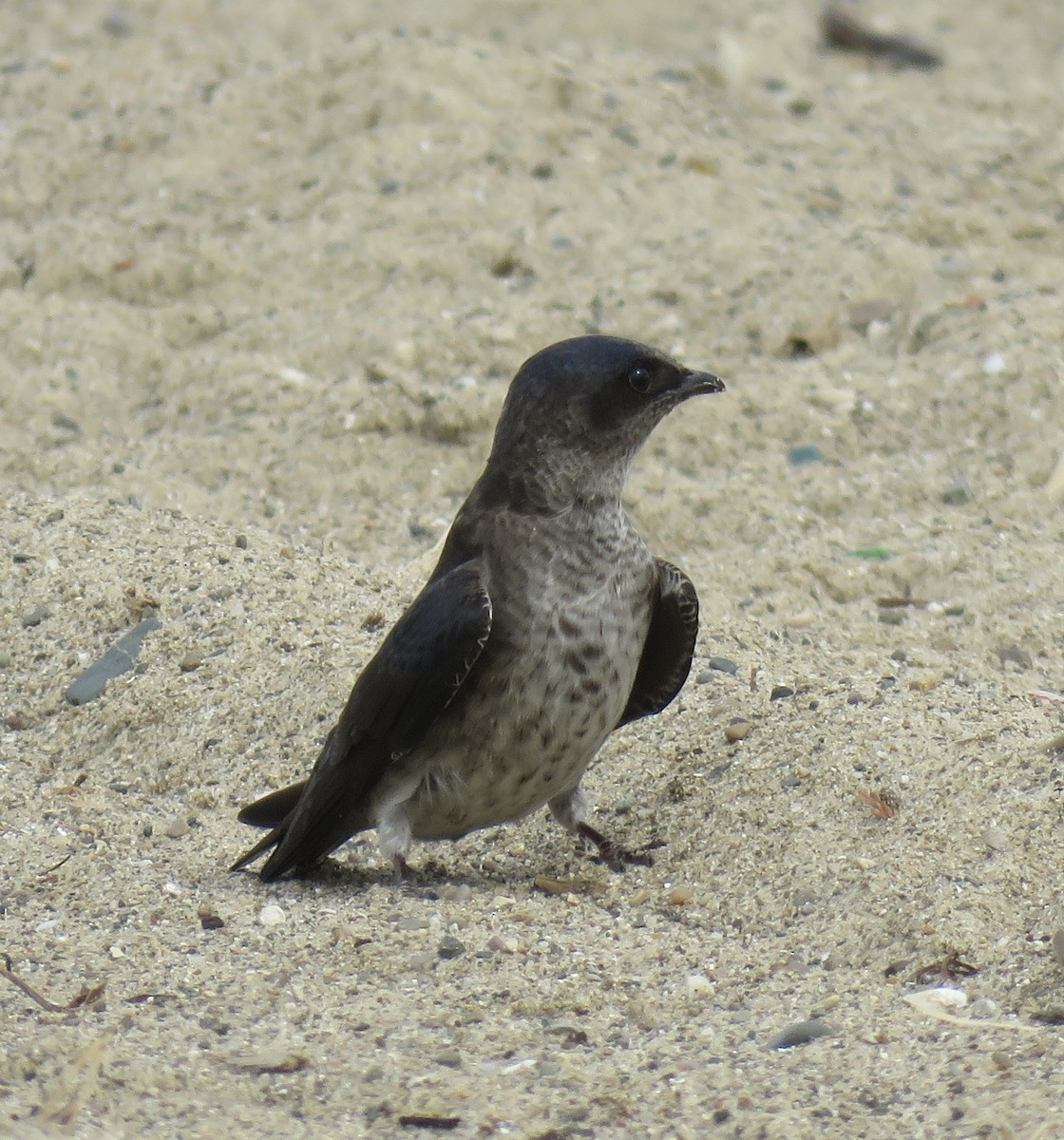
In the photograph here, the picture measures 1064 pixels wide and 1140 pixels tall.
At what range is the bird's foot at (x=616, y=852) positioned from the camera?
4.57 meters

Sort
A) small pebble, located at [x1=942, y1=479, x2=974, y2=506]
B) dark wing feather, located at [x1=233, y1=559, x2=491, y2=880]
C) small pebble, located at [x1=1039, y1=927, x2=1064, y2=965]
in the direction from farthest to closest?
small pebble, located at [x1=942, y1=479, x2=974, y2=506]
dark wing feather, located at [x1=233, y1=559, x2=491, y2=880]
small pebble, located at [x1=1039, y1=927, x2=1064, y2=965]

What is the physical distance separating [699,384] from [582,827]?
3.72 ft

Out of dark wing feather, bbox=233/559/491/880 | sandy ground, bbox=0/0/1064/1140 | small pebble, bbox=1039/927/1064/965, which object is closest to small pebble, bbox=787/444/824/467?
sandy ground, bbox=0/0/1064/1140

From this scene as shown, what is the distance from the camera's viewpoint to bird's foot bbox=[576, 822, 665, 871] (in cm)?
457

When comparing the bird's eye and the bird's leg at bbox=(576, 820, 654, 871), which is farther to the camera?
the bird's leg at bbox=(576, 820, 654, 871)

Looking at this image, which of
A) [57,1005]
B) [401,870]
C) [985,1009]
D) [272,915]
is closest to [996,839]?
[985,1009]

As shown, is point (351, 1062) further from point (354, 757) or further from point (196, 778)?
point (196, 778)

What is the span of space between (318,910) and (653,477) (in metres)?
2.72

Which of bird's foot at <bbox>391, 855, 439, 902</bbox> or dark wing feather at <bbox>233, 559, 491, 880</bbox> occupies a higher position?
dark wing feather at <bbox>233, 559, 491, 880</bbox>

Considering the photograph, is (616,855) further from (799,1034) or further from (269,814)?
(799,1034)

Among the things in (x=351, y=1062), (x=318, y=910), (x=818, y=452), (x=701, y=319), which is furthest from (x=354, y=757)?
(x=701, y=319)

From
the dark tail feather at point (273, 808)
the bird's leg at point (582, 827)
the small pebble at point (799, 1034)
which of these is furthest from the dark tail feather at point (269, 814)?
the small pebble at point (799, 1034)

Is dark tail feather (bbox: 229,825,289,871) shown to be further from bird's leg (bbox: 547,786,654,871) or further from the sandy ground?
bird's leg (bbox: 547,786,654,871)

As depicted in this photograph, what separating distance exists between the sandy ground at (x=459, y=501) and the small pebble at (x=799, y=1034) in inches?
1.1
